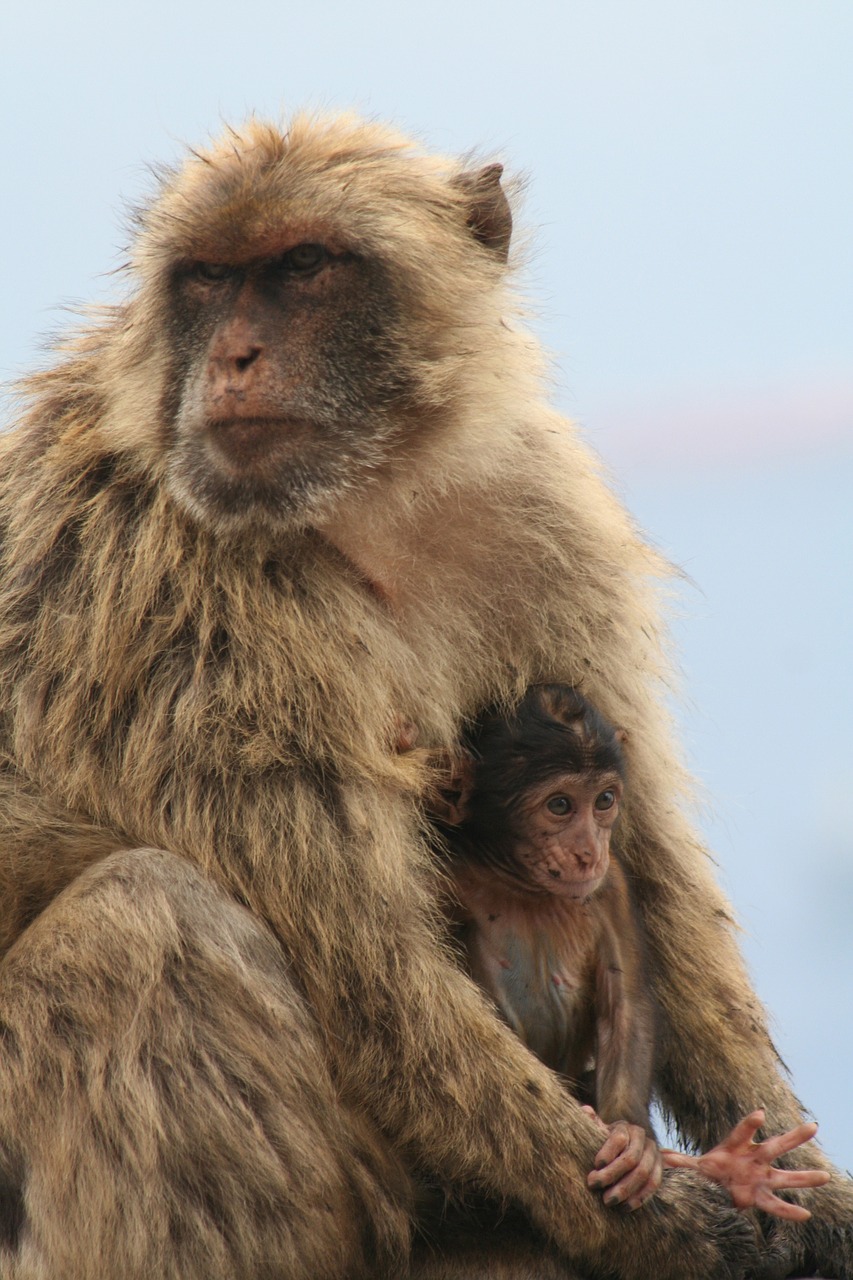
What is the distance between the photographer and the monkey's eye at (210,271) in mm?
3342

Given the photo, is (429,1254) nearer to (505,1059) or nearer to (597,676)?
(505,1059)

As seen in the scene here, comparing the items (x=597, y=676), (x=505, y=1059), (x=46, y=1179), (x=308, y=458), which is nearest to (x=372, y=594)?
(x=308, y=458)

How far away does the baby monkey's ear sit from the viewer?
3.44m

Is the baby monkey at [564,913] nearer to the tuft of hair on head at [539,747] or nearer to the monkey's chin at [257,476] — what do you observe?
the tuft of hair on head at [539,747]

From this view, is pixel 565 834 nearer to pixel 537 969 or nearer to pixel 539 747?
pixel 539 747

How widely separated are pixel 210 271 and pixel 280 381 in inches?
14.1

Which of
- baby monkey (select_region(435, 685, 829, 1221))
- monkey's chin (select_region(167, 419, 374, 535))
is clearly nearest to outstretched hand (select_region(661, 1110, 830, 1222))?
baby monkey (select_region(435, 685, 829, 1221))

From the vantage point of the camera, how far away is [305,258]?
10.9 feet

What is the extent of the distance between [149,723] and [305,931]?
19.6 inches

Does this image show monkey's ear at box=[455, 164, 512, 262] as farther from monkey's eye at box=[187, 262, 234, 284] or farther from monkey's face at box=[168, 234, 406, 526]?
monkey's eye at box=[187, 262, 234, 284]

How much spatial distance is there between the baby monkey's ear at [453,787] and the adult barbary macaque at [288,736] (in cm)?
6

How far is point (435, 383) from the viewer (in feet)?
11.3

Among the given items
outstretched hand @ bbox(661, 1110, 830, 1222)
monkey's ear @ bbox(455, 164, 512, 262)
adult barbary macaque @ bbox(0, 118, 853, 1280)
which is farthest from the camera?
monkey's ear @ bbox(455, 164, 512, 262)

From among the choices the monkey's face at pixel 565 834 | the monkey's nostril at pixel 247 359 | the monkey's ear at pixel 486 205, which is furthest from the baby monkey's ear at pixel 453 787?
the monkey's ear at pixel 486 205
